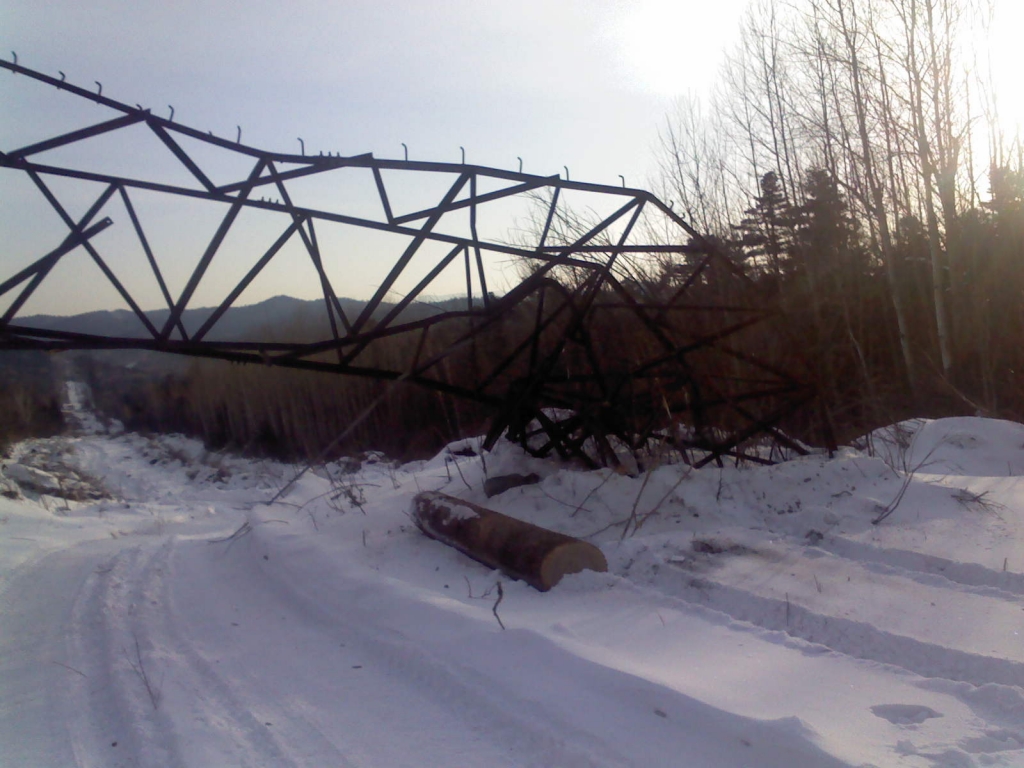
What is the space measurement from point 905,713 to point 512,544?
299cm

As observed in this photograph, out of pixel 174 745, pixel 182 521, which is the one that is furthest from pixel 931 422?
pixel 182 521

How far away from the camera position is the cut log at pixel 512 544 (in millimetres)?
5555

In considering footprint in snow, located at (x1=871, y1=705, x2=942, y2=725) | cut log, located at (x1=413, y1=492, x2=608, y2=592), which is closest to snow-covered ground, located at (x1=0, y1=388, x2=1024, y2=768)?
footprint in snow, located at (x1=871, y1=705, x2=942, y2=725)

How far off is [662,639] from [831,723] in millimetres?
1254

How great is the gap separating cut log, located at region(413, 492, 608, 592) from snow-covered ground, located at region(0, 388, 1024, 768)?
12 centimetres

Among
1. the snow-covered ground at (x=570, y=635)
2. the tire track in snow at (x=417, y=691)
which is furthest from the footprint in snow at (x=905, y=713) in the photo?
the tire track in snow at (x=417, y=691)

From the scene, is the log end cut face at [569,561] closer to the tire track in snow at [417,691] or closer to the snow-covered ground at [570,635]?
the snow-covered ground at [570,635]

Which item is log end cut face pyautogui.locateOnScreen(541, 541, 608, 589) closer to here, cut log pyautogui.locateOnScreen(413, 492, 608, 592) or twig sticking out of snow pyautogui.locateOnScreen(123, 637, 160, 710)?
cut log pyautogui.locateOnScreen(413, 492, 608, 592)

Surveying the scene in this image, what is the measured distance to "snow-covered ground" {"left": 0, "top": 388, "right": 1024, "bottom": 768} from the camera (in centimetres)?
346

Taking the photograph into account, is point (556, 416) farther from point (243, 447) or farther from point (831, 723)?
point (243, 447)

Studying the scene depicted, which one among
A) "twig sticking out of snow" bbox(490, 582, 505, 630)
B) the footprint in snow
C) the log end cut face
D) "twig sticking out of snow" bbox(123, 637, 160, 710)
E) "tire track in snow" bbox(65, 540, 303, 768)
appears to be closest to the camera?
the footprint in snow

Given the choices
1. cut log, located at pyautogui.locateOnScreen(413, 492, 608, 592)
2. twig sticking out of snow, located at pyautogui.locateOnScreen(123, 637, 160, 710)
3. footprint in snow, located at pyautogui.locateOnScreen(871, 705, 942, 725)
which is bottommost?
footprint in snow, located at pyautogui.locateOnScreen(871, 705, 942, 725)

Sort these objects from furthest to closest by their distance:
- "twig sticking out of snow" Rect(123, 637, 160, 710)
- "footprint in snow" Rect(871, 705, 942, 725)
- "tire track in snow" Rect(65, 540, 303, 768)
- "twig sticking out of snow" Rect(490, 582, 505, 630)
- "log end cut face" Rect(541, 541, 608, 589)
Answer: "log end cut face" Rect(541, 541, 608, 589), "twig sticking out of snow" Rect(490, 582, 505, 630), "twig sticking out of snow" Rect(123, 637, 160, 710), "tire track in snow" Rect(65, 540, 303, 768), "footprint in snow" Rect(871, 705, 942, 725)

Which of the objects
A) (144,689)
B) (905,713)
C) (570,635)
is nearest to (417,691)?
(570,635)
